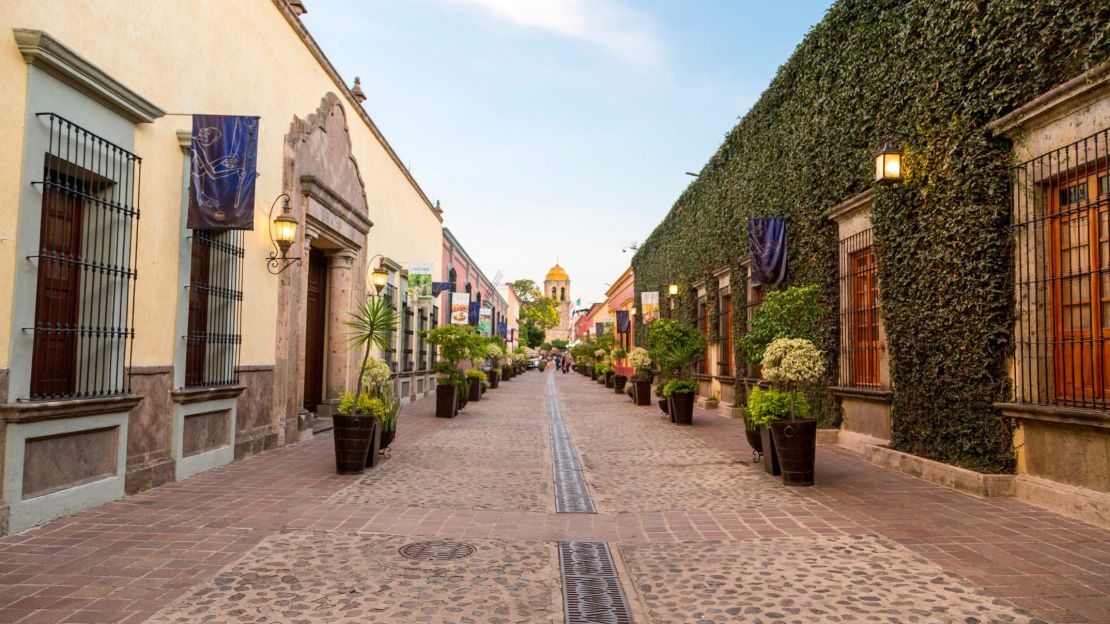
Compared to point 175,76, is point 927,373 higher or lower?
lower

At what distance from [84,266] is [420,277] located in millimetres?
13253

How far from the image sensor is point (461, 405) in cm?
1563

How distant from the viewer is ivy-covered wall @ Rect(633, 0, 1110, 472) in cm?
635

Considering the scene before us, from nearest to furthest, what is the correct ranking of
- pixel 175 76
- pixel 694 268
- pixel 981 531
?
pixel 981 531
pixel 175 76
pixel 694 268

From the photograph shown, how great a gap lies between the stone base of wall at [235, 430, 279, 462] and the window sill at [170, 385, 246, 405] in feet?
2.31

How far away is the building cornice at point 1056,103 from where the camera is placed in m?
5.45

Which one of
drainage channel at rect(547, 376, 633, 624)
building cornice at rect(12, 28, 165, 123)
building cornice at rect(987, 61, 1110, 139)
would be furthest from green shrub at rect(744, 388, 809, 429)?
building cornice at rect(12, 28, 165, 123)

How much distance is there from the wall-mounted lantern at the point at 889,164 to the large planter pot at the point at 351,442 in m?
6.67

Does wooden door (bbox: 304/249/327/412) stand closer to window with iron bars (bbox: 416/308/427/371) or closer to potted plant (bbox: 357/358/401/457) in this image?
potted plant (bbox: 357/358/401/457)

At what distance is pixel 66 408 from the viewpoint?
5434mm

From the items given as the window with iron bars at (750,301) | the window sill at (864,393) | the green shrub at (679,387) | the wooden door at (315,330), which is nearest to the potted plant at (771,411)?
the window sill at (864,393)

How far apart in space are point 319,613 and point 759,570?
2.67 metres

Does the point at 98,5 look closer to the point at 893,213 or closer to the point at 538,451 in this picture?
the point at 538,451

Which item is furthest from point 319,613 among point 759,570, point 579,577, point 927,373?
point 927,373
